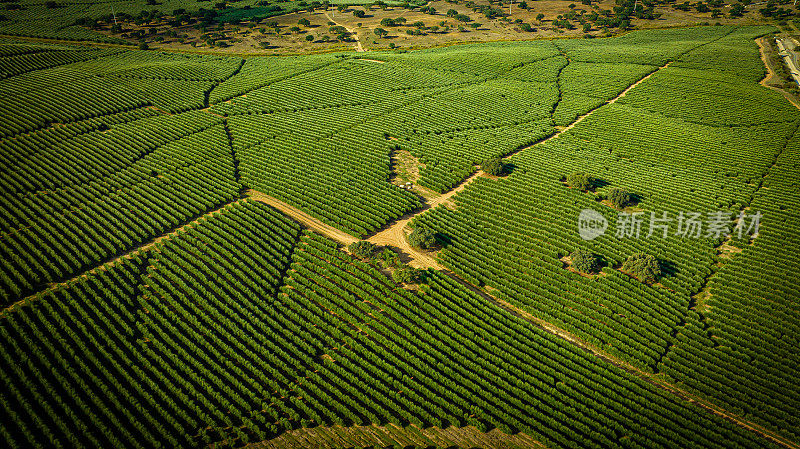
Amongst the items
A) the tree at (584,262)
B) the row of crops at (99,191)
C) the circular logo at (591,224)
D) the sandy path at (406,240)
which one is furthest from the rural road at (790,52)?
the row of crops at (99,191)

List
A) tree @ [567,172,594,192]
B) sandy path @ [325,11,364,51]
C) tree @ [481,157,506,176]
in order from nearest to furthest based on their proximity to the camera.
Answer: tree @ [567,172,594,192] → tree @ [481,157,506,176] → sandy path @ [325,11,364,51]

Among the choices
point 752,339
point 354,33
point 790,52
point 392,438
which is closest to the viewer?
point 392,438

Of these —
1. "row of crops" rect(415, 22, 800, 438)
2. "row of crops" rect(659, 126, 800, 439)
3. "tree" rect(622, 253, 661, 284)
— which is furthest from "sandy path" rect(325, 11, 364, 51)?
"row of crops" rect(659, 126, 800, 439)

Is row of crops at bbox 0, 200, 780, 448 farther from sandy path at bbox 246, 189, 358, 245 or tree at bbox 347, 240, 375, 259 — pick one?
sandy path at bbox 246, 189, 358, 245

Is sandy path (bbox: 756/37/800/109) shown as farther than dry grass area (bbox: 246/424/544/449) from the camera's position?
Yes

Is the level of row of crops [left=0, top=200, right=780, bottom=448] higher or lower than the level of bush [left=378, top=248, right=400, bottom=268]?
lower

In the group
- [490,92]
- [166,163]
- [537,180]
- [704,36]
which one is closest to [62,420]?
[166,163]

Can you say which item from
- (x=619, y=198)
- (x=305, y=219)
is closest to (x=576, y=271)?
(x=619, y=198)

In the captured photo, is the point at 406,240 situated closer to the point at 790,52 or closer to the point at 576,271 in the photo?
the point at 576,271
